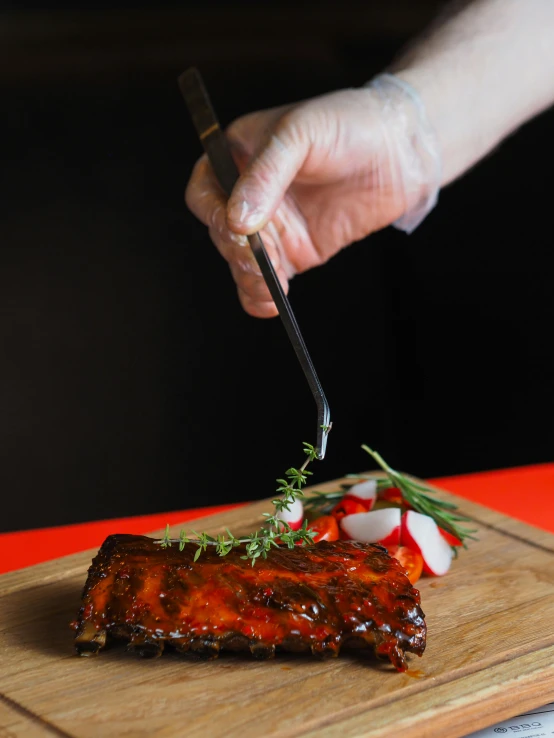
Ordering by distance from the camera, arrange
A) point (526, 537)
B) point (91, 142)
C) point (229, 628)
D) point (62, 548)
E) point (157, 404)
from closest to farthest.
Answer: point (229, 628) < point (526, 537) < point (62, 548) < point (91, 142) < point (157, 404)

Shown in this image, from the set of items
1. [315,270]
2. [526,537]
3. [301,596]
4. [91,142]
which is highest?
[91,142]

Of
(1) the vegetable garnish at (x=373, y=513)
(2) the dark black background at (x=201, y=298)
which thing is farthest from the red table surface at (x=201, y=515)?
(2) the dark black background at (x=201, y=298)

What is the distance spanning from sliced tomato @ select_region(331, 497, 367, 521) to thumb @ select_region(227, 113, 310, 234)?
0.83 m

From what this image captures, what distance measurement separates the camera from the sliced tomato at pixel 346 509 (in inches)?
107

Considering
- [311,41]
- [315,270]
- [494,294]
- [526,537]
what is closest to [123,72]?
[311,41]

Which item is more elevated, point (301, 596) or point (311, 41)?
point (311, 41)

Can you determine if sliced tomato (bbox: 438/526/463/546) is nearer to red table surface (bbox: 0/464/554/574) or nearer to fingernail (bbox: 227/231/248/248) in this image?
red table surface (bbox: 0/464/554/574)

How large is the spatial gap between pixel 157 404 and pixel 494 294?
1.84 m

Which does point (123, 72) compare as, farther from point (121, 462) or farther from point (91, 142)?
point (121, 462)

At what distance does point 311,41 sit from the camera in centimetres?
478

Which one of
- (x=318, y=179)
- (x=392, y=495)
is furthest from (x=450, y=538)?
(x=318, y=179)

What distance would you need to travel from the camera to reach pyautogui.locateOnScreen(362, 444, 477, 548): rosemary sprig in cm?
268

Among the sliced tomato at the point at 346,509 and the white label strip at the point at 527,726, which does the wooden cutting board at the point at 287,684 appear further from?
the sliced tomato at the point at 346,509

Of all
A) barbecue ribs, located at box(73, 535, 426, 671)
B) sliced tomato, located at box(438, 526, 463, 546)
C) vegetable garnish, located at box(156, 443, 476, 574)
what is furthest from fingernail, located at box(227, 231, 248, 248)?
barbecue ribs, located at box(73, 535, 426, 671)
